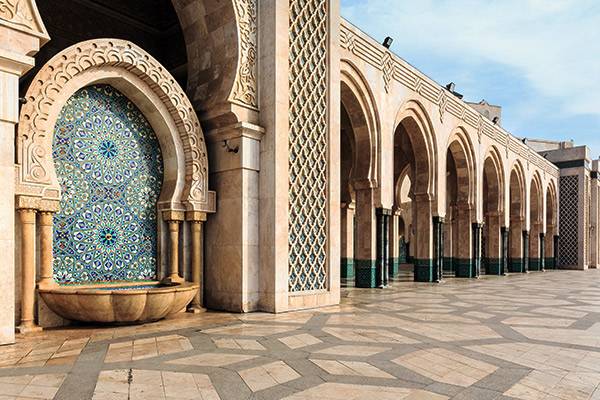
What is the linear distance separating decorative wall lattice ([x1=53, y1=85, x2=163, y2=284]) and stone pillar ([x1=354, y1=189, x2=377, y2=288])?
4.81 metres

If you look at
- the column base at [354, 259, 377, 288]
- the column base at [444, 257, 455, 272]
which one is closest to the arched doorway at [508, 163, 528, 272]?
the column base at [444, 257, 455, 272]

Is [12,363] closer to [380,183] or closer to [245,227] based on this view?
[245,227]

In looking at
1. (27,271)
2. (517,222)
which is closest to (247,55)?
(27,271)

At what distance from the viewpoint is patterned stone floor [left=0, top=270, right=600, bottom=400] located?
287cm

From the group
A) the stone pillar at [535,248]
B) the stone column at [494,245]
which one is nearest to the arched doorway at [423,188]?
the stone column at [494,245]

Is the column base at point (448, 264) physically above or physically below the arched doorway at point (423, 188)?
below

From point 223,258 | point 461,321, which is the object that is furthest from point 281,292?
point 461,321

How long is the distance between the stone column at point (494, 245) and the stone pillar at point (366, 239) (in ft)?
26.4

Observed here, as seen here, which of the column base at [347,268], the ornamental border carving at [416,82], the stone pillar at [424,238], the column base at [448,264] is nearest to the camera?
the ornamental border carving at [416,82]

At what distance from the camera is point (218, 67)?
21.0 feet

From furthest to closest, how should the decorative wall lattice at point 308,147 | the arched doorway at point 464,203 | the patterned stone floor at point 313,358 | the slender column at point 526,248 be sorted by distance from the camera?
1. the slender column at point 526,248
2. the arched doorway at point 464,203
3. the decorative wall lattice at point 308,147
4. the patterned stone floor at point 313,358

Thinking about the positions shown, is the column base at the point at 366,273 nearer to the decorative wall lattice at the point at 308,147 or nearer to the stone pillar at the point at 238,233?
the decorative wall lattice at the point at 308,147

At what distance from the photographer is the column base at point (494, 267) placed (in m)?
15.9

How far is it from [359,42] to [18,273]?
7.45m
